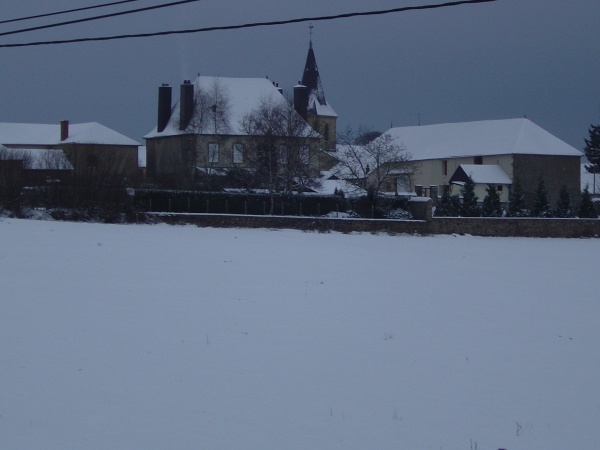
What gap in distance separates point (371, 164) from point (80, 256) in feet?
120

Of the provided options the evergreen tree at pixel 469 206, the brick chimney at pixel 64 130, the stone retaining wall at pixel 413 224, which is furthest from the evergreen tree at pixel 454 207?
the brick chimney at pixel 64 130

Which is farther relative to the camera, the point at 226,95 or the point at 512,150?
the point at 512,150

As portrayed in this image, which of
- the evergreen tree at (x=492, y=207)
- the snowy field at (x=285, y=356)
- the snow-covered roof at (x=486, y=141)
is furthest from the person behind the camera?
the snow-covered roof at (x=486, y=141)

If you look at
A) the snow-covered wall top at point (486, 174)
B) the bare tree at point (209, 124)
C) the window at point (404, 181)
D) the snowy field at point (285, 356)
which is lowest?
the snowy field at point (285, 356)

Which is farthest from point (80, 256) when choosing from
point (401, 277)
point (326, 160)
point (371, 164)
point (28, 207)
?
point (326, 160)

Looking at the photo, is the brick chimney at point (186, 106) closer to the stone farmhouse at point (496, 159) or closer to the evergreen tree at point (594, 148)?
the stone farmhouse at point (496, 159)

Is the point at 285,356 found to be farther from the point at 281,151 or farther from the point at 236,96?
the point at 236,96

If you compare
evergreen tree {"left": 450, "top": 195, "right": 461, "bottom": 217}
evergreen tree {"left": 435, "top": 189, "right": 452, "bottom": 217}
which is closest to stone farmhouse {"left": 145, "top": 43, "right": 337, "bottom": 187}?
evergreen tree {"left": 435, "top": 189, "right": 452, "bottom": 217}

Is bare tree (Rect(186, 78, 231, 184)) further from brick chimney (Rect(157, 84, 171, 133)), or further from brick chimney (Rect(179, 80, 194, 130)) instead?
brick chimney (Rect(157, 84, 171, 133))

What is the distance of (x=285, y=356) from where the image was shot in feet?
36.7

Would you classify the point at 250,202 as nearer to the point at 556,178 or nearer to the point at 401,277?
the point at 401,277

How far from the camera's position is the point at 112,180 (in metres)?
37.5

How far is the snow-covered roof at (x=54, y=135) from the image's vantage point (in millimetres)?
76688

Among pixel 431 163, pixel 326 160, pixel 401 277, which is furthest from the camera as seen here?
pixel 431 163
